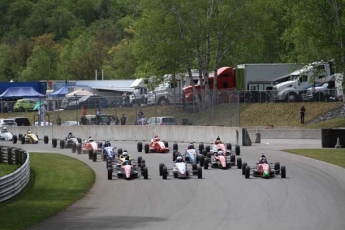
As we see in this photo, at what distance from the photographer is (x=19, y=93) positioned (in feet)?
283

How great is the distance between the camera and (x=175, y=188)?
25.9m

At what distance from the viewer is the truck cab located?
204 feet

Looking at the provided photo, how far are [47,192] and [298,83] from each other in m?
44.9

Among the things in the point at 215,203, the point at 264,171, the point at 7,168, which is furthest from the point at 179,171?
the point at 7,168

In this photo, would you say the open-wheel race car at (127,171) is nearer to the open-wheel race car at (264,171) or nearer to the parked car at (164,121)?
the open-wheel race car at (264,171)

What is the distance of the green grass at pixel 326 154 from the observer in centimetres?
3494

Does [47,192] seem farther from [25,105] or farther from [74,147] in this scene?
[25,105]

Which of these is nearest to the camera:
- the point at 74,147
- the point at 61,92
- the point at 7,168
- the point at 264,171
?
the point at 264,171

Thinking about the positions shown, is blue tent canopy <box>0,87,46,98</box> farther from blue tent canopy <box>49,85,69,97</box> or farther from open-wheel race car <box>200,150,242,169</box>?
open-wheel race car <box>200,150,242,169</box>

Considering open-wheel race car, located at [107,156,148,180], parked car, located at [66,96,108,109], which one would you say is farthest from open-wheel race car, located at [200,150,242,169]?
parked car, located at [66,96,108,109]

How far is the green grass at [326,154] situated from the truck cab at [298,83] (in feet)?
64.6

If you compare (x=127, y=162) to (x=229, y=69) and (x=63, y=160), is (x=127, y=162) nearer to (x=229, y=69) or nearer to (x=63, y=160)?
(x=63, y=160)

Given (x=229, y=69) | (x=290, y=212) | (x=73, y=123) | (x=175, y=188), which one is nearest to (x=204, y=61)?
(x=229, y=69)

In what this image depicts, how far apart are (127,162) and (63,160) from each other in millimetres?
9778
